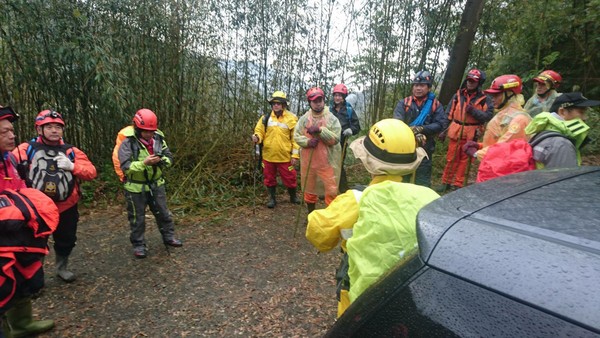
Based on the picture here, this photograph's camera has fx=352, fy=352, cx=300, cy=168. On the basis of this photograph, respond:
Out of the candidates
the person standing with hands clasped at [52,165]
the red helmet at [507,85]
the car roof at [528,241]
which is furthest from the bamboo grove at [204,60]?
the car roof at [528,241]

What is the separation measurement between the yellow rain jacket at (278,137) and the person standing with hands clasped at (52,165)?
233 centimetres

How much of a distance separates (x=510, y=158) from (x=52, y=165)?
10.9 ft

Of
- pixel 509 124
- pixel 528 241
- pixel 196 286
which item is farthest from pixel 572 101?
pixel 196 286

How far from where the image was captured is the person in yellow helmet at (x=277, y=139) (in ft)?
15.4

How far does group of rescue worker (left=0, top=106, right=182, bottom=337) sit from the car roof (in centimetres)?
197

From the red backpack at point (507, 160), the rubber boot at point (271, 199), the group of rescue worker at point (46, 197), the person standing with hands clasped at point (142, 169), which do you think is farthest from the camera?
the rubber boot at point (271, 199)

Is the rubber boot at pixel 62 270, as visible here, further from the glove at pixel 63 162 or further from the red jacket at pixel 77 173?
the glove at pixel 63 162

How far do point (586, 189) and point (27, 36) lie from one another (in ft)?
17.2

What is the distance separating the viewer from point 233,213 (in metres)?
4.82

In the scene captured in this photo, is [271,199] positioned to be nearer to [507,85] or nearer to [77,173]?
[77,173]

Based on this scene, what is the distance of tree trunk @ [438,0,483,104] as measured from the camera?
6.10 metres

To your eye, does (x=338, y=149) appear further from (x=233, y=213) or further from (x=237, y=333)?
(x=237, y=333)

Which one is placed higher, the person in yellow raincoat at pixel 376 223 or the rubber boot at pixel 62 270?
the person in yellow raincoat at pixel 376 223

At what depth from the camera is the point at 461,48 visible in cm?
646
